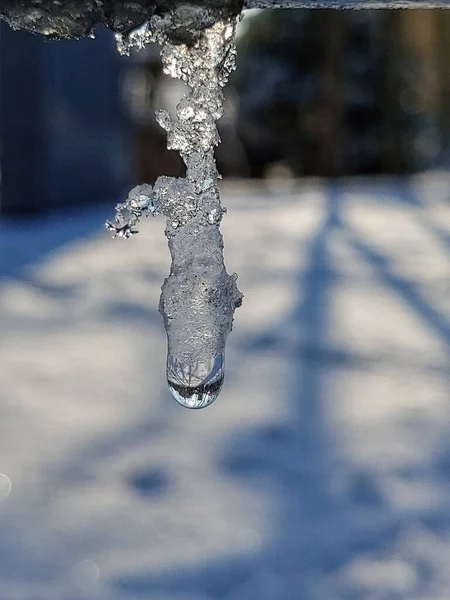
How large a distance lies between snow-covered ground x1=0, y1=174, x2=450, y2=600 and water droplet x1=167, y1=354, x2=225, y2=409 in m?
0.46

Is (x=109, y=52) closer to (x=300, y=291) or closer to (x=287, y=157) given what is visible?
(x=300, y=291)

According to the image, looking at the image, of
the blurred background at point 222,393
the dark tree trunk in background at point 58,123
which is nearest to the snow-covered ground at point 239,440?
the blurred background at point 222,393

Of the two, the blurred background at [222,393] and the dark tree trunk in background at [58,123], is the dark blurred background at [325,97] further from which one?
the blurred background at [222,393]

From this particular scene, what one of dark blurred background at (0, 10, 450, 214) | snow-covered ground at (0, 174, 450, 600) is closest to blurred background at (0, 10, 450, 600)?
snow-covered ground at (0, 174, 450, 600)

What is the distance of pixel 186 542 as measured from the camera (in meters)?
1.16

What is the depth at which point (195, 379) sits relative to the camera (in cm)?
67

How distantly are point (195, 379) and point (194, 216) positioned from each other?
0.15 meters

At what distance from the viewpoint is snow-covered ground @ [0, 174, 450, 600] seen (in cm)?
109

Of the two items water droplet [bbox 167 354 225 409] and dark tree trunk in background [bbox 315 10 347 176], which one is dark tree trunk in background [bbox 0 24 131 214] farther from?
dark tree trunk in background [bbox 315 10 347 176]

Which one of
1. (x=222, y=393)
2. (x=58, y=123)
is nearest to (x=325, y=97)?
(x=58, y=123)

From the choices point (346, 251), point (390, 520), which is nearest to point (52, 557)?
point (390, 520)

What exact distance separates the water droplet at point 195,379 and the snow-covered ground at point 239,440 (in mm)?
460

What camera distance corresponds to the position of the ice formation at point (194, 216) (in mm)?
539

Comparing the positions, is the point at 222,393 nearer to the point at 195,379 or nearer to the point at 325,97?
the point at 195,379
